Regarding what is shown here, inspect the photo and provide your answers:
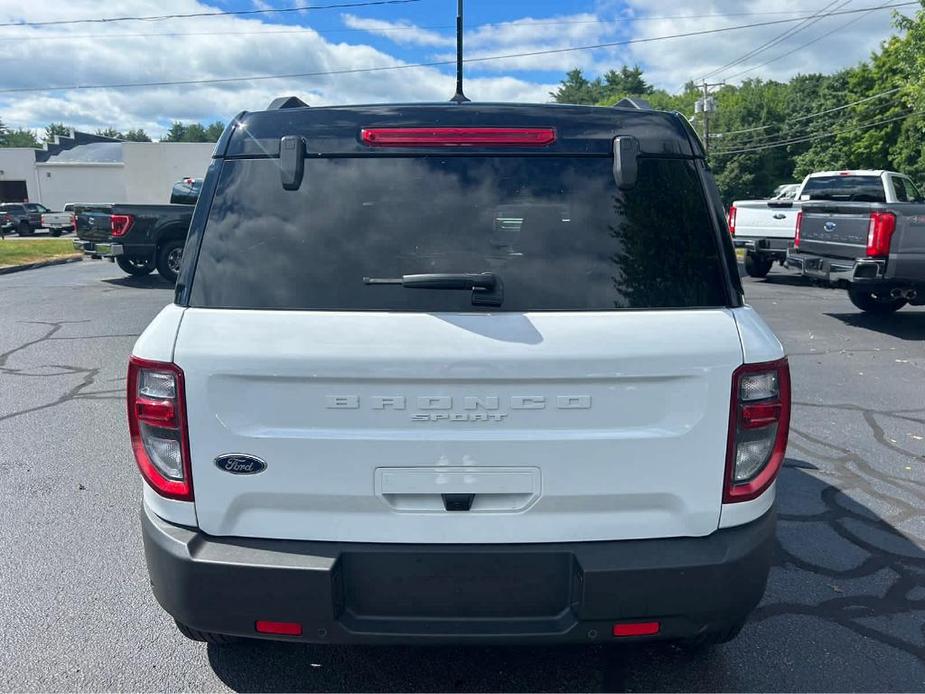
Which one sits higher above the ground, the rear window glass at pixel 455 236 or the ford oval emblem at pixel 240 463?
the rear window glass at pixel 455 236

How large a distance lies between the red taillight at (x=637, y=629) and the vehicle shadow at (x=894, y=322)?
8850mm

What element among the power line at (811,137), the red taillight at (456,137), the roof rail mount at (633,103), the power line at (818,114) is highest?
the power line at (818,114)

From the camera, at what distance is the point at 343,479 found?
6.98 ft

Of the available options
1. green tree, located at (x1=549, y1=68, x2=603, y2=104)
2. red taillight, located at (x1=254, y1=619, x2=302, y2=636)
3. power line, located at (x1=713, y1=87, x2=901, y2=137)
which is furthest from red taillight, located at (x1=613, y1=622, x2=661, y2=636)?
green tree, located at (x1=549, y1=68, x2=603, y2=104)

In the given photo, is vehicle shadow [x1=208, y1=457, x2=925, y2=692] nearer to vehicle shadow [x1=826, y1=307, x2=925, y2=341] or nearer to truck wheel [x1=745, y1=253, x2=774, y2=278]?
vehicle shadow [x1=826, y1=307, x2=925, y2=341]

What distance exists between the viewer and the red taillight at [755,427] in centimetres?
217

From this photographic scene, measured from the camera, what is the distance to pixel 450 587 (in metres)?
2.15

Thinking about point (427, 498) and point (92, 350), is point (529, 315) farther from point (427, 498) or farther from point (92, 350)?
point (92, 350)

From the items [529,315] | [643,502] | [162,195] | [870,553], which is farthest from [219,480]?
[162,195]

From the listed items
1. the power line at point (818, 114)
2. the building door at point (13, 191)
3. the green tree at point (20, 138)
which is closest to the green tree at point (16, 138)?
the green tree at point (20, 138)

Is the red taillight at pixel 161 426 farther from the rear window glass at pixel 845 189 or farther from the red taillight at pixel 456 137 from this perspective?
the rear window glass at pixel 845 189

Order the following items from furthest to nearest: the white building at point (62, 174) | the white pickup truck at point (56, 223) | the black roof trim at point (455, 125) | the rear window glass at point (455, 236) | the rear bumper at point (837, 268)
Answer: the white building at point (62, 174), the white pickup truck at point (56, 223), the rear bumper at point (837, 268), the black roof trim at point (455, 125), the rear window glass at point (455, 236)

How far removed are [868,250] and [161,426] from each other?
9.59 meters

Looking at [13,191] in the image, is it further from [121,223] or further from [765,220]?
[765,220]
